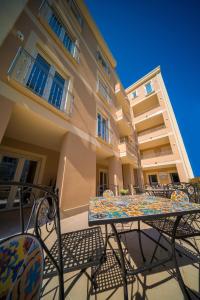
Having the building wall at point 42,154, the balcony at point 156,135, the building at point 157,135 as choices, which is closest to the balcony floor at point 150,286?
the building wall at point 42,154

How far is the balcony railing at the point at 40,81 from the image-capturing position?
299 centimetres

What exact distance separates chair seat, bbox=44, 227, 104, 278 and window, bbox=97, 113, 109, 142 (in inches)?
211

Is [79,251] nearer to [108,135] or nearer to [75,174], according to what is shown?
[75,174]

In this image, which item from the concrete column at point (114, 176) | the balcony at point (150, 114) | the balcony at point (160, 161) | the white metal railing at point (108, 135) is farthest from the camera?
the balcony at point (150, 114)

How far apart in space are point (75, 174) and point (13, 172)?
2.64 meters

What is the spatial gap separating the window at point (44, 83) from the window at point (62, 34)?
225 cm

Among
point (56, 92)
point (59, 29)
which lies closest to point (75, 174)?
point (56, 92)

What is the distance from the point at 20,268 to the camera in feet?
1.84

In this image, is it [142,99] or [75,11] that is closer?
[75,11]

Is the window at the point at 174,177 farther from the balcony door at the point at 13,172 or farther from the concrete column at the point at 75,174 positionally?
the balcony door at the point at 13,172

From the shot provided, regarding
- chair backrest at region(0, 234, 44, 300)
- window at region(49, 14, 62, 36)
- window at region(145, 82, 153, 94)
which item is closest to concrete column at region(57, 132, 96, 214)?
chair backrest at region(0, 234, 44, 300)

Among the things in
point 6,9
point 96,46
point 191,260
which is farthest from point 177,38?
point 191,260

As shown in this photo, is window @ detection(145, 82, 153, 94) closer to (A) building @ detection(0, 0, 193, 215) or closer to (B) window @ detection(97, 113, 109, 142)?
(A) building @ detection(0, 0, 193, 215)

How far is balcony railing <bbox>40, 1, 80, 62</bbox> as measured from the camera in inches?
176
